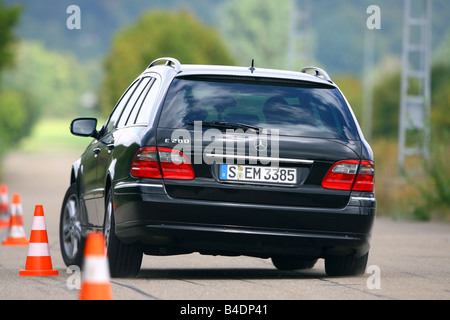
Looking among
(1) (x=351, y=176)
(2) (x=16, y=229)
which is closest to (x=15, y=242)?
(2) (x=16, y=229)

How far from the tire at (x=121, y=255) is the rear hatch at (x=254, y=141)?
2.40ft

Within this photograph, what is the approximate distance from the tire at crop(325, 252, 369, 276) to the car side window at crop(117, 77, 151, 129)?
2.16 meters

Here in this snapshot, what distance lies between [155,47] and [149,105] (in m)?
67.8

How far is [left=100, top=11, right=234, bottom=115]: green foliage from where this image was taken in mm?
75625

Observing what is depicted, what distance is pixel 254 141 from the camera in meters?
8.92

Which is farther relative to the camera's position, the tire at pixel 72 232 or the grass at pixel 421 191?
the grass at pixel 421 191

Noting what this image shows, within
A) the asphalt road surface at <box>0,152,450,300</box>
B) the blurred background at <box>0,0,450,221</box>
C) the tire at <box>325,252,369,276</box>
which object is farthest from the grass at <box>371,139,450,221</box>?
the tire at <box>325,252,369,276</box>

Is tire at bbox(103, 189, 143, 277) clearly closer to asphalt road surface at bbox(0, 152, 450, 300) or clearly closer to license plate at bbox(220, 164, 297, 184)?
asphalt road surface at bbox(0, 152, 450, 300)

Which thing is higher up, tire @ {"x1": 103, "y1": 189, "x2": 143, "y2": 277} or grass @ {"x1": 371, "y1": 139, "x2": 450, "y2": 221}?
tire @ {"x1": 103, "y1": 189, "x2": 143, "y2": 277}

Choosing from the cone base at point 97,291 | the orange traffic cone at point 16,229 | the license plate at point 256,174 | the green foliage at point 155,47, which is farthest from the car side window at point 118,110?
the green foliage at point 155,47

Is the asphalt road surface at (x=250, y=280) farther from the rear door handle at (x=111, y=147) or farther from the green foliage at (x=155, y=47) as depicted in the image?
the green foliage at (x=155, y=47)

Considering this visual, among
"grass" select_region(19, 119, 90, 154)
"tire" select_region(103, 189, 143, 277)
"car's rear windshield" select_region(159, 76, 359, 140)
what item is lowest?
"grass" select_region(19, 119, 90, 154)

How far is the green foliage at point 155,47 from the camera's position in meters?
75.6
